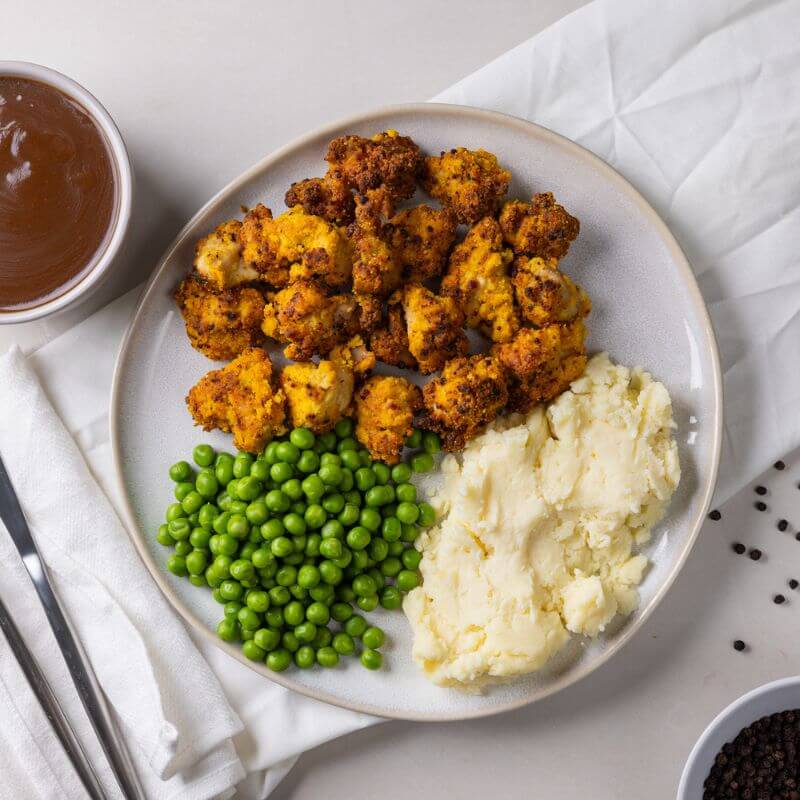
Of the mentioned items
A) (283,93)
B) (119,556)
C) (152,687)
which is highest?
(283,93)

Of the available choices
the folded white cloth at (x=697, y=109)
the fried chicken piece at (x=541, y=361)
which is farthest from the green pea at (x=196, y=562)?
the folded white cloth at (x=697, y=109)

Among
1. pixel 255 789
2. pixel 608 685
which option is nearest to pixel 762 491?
pixel 608 685

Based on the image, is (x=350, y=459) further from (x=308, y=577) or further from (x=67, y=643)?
(x=67, y=643)

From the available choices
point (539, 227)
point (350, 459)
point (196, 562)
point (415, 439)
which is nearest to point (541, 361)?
point (539, 227)

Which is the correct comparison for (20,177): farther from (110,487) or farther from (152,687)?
(152,687)

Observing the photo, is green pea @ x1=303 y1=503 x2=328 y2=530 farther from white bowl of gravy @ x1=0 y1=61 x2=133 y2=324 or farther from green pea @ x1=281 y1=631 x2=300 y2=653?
white bowl of gravy @ x1=0 y1=61 x2=133 y2=324
